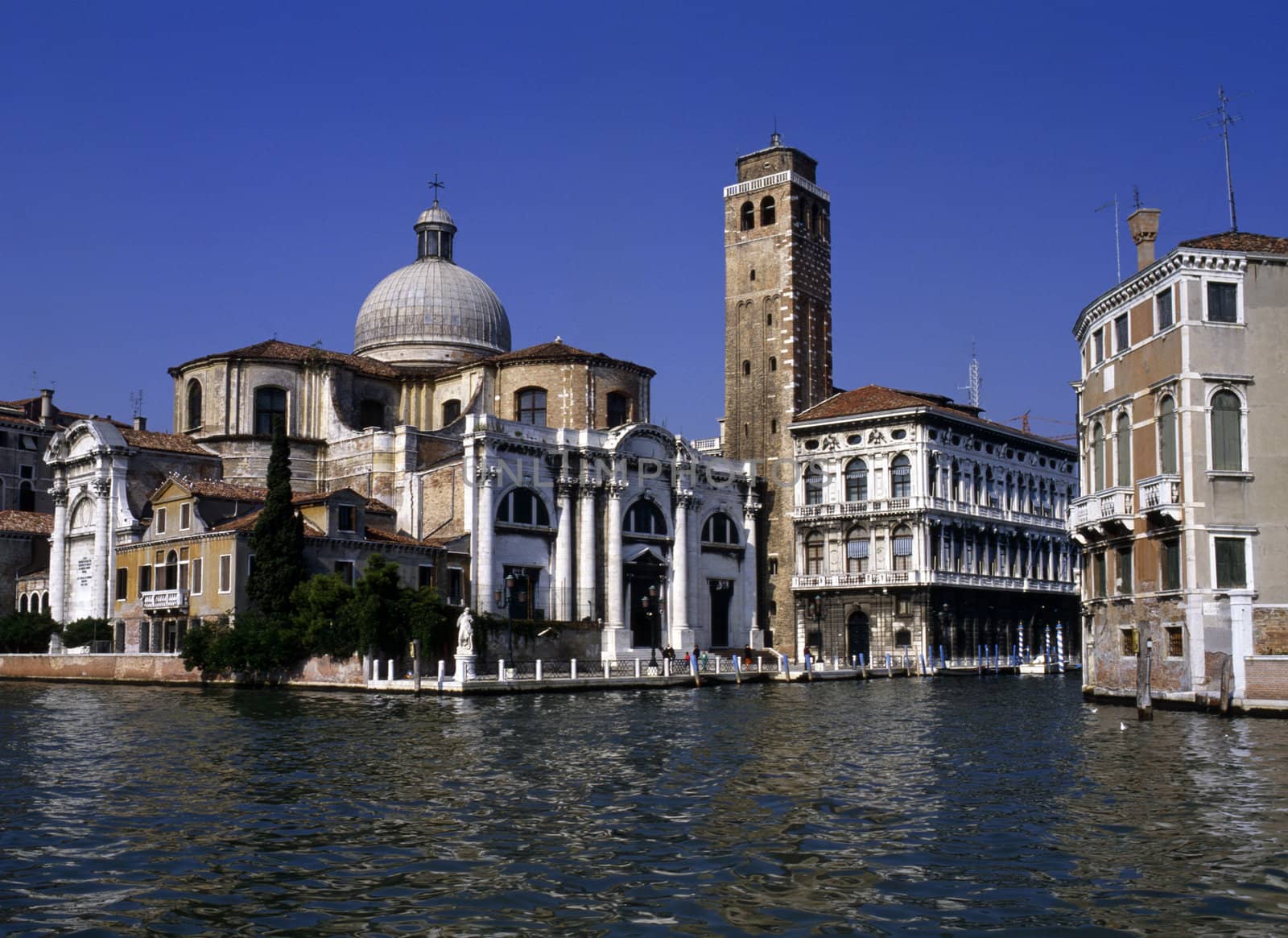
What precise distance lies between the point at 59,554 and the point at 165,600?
26.0 ft

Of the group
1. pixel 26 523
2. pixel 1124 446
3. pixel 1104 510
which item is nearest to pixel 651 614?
pixel 1104 510

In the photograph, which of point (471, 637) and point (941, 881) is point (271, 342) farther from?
point (941, 881)

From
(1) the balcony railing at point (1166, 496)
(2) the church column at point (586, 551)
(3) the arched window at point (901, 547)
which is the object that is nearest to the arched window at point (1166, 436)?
(1) the balcony railing at point (1166, 496)

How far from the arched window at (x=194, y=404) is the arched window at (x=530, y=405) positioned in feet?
35.6

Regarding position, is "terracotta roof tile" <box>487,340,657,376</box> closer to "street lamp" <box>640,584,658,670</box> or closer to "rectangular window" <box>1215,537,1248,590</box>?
"street lamp" <box>640,584,658,670</box>

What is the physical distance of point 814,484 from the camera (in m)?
51.7

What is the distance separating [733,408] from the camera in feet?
176

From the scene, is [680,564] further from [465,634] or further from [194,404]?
[194,404]

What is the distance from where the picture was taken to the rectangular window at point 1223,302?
930 inches

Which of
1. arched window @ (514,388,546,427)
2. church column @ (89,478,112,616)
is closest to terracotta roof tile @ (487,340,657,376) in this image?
arched window @ (514,388,546,427)

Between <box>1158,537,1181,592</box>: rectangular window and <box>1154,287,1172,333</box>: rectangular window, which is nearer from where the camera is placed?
<box>1158,537,1181,592</box>: rectangular window

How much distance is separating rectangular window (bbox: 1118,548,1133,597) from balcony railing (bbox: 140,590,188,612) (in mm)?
25135

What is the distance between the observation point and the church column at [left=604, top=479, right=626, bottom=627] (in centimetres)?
4584

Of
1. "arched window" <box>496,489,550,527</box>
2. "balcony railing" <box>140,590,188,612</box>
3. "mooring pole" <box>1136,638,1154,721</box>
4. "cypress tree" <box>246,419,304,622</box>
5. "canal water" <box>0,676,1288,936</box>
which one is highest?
"arched window" <box>496,489,550,527</box>
